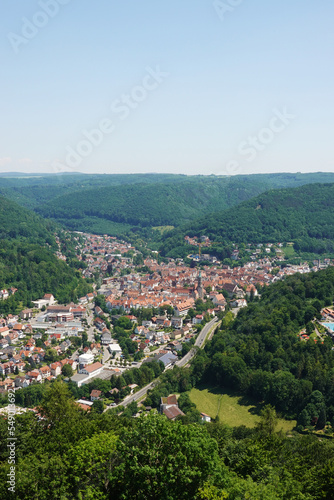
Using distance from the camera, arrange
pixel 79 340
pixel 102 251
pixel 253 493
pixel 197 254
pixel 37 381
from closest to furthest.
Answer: pixel 253 493 < pixel 37 381 < pixel 79 340 < pixel 197 254 < pixel 102 251

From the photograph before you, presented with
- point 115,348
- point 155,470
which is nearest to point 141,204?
point 115,348

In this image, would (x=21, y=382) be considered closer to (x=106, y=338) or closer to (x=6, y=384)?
(x=6, y=384)

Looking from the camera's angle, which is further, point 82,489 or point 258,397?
point 258,397

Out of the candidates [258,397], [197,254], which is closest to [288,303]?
[258,397]

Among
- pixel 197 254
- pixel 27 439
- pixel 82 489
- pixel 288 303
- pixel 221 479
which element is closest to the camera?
pixel 221 479

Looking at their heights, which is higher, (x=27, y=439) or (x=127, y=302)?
(x=27, y=439)

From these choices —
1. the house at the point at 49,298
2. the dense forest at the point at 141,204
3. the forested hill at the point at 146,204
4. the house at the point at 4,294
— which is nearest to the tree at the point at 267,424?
the house at the point at 49,298

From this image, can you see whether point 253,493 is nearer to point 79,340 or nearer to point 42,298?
point 79,340
